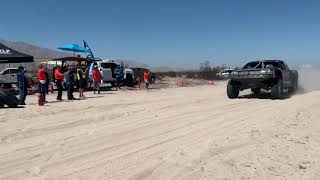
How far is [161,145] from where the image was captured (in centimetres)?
775

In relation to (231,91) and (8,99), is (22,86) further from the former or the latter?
(231,91)

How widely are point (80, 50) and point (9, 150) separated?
27270 mm

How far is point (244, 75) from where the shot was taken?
690 inches

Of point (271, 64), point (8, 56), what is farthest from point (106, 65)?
point (271, 64)

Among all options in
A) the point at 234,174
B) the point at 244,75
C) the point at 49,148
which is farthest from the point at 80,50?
the point at 234,174

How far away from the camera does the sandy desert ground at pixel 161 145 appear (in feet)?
20.0

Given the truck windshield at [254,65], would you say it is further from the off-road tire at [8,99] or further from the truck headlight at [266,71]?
the off-road tire at [8,99]

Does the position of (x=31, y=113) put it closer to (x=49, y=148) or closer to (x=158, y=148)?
(x=49, y=148)

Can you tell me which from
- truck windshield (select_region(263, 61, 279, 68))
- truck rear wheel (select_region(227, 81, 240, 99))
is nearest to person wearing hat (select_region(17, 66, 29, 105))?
truck rear wheel (select_region(227, 81, 240, 99))

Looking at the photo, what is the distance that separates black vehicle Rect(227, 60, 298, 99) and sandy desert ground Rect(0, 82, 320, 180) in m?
4.59

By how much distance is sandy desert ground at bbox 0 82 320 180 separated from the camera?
6.11 metres

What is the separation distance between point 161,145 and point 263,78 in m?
10.2

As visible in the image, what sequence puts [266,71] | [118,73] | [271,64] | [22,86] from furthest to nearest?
[118,73] < [271,64] < [266,71] < [22,86]

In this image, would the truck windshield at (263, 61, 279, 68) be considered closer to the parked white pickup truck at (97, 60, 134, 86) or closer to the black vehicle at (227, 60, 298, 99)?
the black vehicle at (227, 60, 298, 99)
